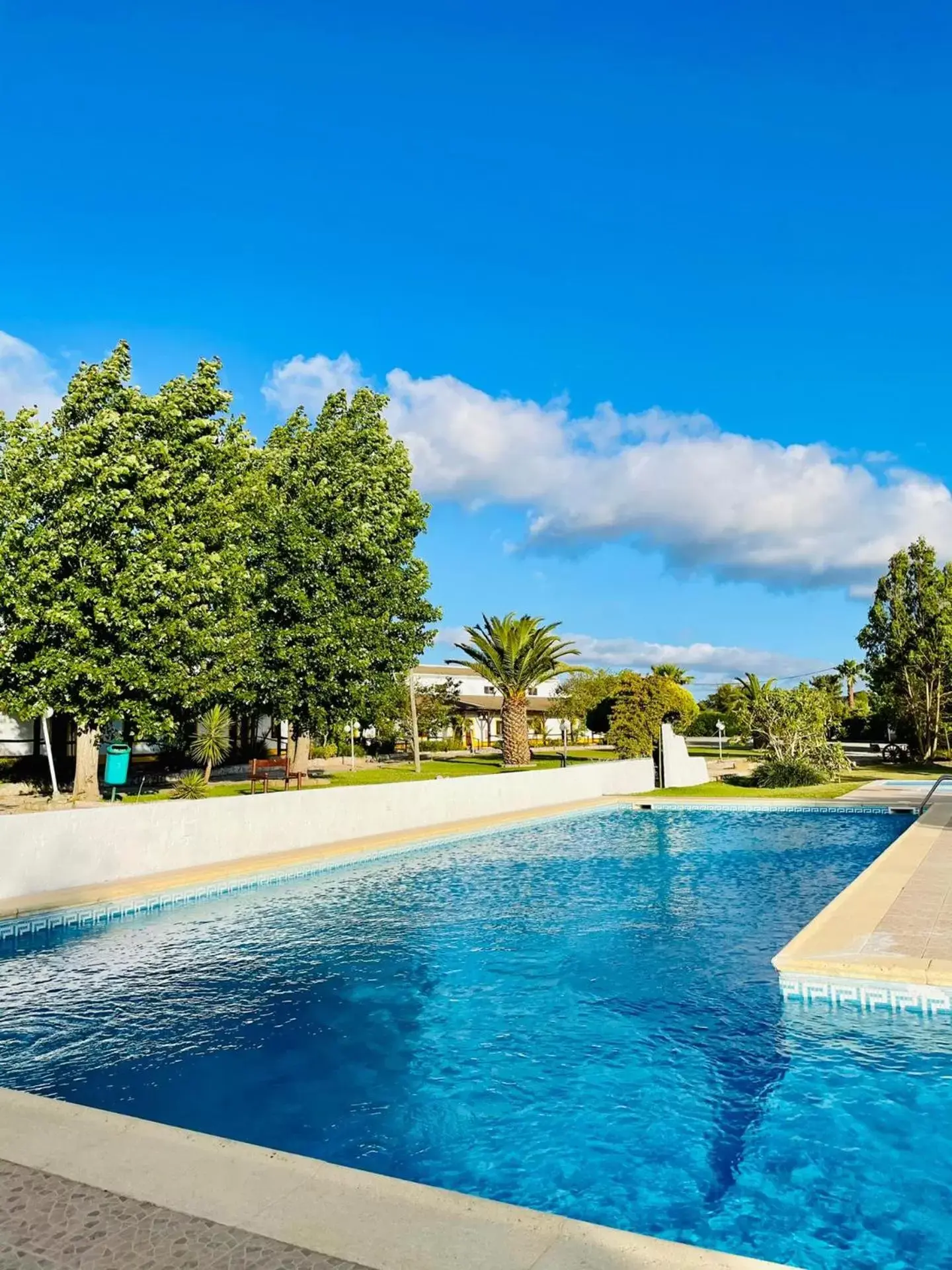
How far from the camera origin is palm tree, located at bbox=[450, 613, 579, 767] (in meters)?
40.0

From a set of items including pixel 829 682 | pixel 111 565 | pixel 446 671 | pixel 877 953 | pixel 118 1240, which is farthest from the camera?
pixel 446 671

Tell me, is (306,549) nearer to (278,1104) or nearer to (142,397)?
(142,397)

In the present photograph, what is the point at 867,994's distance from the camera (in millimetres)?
7426

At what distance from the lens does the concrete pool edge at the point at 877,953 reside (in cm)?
725

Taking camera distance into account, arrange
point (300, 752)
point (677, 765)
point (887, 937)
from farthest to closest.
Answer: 1. point (677, 765)
2. point (300, 752)
3. point (887, 937)

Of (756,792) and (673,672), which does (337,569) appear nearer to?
(756,792)

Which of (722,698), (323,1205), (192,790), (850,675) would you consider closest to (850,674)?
(850,675)

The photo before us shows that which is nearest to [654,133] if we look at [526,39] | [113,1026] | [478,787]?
[526,39]

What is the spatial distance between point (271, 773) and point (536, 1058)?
2138 cm

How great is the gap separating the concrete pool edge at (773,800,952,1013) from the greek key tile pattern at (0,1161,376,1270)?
219 inches

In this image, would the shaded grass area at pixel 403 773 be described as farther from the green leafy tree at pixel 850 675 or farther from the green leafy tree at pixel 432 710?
the green leafy tree at pixel 850 675

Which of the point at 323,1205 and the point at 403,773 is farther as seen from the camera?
the point at 403,773

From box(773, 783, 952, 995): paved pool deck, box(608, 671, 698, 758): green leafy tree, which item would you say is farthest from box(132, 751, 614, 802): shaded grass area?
box(773, 783, 952, 995): paved pool deck

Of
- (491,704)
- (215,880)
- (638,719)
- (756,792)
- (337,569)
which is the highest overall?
(337,569)
